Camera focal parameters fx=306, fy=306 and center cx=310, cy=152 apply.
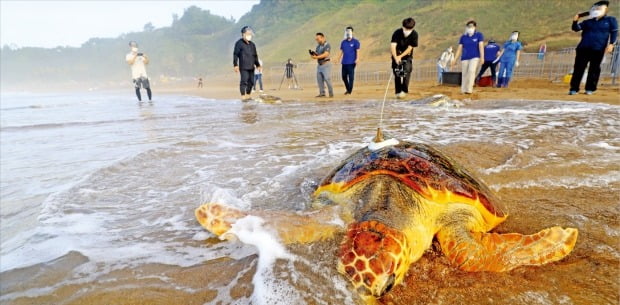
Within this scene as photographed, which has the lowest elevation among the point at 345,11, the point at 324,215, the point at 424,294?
the point at 424,294

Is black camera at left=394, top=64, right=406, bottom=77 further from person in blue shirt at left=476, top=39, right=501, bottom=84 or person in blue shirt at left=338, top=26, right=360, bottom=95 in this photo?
person in blue shirt at left=476, top=39, right=501, bottom=84

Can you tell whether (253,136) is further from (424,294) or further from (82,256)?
(424,294)

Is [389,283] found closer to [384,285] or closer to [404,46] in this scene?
[384,285]

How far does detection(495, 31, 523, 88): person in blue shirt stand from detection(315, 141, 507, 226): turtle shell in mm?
11394

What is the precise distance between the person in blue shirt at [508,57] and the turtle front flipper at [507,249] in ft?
38.9

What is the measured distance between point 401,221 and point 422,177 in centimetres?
46

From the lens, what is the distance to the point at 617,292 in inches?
50.6

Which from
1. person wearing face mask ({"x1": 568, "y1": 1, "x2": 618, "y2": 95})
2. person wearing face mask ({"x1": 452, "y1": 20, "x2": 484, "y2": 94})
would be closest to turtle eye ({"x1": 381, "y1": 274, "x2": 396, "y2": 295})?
person wearing face mask ({"x1": 568, "y1": 1, "x2": 618, "y2": 95})

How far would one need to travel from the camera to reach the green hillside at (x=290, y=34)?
30719 millimetres

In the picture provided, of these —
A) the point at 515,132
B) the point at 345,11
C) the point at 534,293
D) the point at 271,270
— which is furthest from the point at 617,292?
the point at 345,11

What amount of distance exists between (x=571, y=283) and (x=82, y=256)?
8.02ft

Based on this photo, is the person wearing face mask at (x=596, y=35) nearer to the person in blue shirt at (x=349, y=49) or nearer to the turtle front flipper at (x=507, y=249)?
the person in blue shirt at (x=349, y=49)

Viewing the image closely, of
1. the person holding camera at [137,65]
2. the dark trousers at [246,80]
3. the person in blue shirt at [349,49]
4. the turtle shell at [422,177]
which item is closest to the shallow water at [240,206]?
the turtle shell at [422,177]

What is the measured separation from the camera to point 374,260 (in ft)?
3.83
